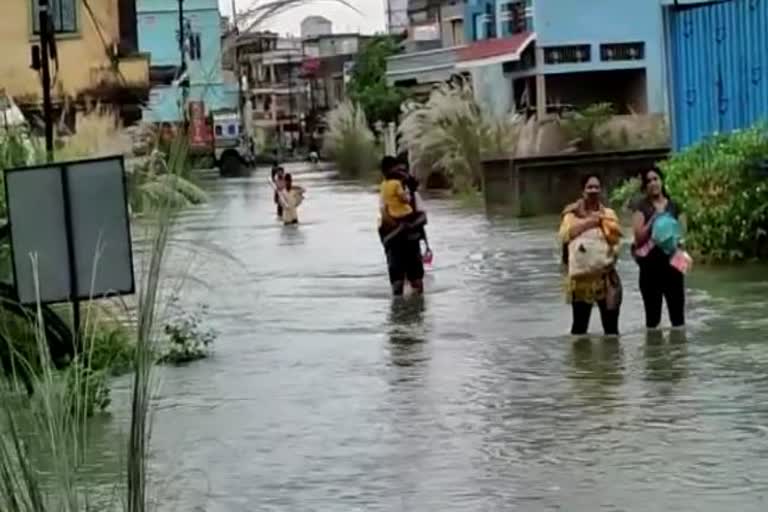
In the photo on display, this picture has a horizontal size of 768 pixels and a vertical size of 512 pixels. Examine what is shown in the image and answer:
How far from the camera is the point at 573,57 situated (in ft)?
167

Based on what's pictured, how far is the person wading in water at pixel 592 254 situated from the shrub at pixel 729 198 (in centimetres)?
562

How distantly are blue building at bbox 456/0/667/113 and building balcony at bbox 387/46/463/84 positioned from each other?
5.80 m


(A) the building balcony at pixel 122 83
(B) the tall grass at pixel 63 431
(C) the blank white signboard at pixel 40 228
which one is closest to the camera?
(B) the tall grass at pixel 63 431

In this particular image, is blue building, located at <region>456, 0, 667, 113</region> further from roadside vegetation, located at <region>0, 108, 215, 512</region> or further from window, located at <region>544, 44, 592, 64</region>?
roadside vegetation, located at <region>0, 108, 215, 512</region>

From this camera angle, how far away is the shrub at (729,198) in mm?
19734

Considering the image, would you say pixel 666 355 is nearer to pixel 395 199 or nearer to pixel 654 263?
pixel 654 263

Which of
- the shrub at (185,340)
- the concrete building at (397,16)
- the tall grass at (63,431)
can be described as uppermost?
the concrete building at (397,16)

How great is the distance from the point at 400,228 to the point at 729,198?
3.48 meters

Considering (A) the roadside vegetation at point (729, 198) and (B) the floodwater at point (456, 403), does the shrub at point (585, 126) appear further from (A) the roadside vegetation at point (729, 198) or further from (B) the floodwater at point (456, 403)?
(B) the floodwater at point (456, 403)

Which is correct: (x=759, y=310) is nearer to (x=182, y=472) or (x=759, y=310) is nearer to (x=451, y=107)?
(x=182, y=472)

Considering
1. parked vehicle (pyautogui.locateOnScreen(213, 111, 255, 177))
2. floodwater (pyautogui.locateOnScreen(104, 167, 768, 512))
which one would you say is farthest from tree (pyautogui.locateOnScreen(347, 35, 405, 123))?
floodwater (pyautogui.locateOnScreen(104, 167, 768, 512))

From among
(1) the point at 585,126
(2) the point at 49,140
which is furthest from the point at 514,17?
(2) the point at 49,140

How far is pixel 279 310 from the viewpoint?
1841 cm

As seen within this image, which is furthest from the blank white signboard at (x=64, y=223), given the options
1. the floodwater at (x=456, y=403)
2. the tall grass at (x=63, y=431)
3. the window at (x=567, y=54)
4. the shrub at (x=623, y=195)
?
the window at (x=567, y=54)
